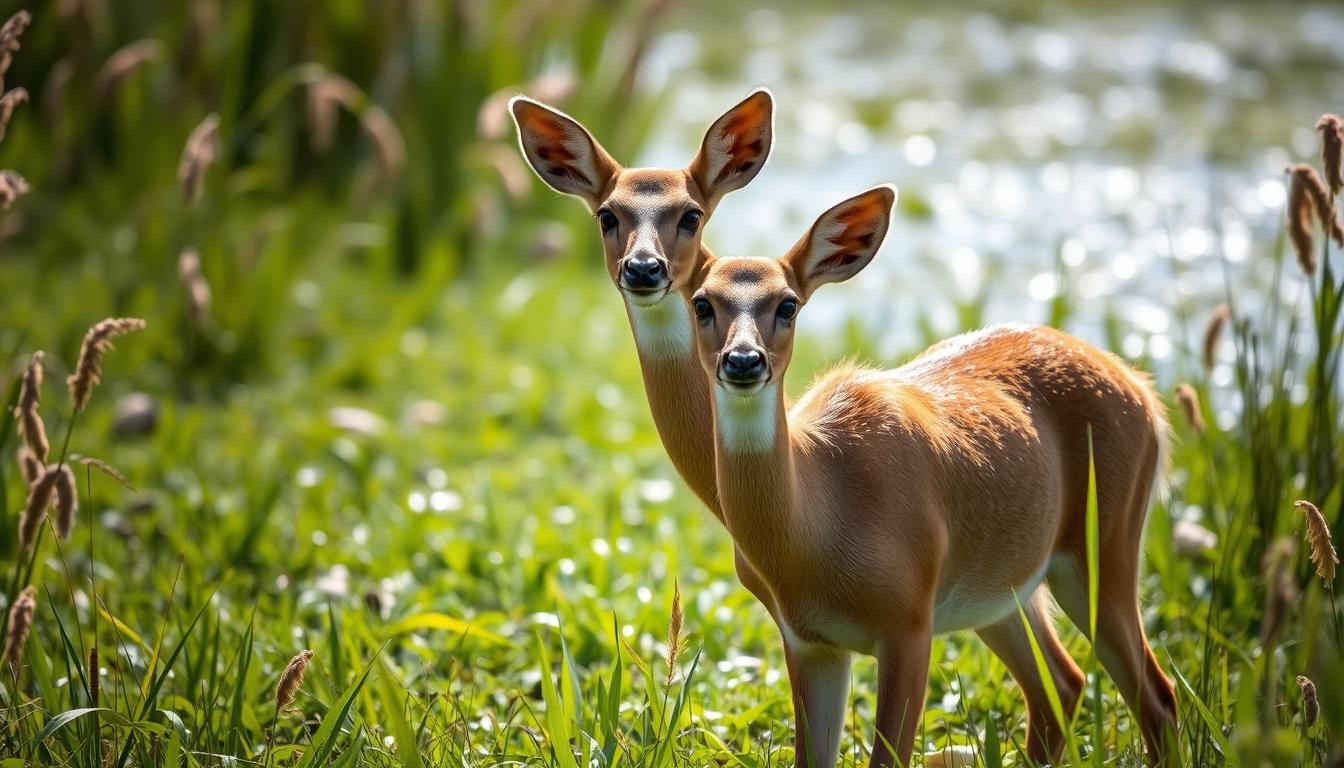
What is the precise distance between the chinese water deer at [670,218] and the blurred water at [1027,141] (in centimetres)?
215

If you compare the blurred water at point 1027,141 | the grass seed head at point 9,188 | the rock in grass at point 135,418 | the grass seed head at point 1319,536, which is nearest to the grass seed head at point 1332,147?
the grass seed head at point 1319,536

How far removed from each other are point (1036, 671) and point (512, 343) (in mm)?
3739

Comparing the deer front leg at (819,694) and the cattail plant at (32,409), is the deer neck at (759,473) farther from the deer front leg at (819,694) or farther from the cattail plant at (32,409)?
the cattail plant at (32,409)

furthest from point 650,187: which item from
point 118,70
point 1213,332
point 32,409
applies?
point 118,70

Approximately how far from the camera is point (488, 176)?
7.37 metres

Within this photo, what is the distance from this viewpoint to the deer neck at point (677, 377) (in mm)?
2982

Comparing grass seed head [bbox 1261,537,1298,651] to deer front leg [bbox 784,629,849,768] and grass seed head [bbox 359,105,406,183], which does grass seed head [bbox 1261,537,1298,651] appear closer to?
deer front leg [bbox 784,629,849,768]

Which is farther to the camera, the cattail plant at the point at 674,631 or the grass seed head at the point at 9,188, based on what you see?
the grass seed head at the point at 9,188

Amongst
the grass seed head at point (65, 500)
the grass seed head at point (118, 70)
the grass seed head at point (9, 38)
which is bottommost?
the grass seed head at point (65, 500)

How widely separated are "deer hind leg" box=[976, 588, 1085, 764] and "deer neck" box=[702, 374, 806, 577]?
29.8 inches

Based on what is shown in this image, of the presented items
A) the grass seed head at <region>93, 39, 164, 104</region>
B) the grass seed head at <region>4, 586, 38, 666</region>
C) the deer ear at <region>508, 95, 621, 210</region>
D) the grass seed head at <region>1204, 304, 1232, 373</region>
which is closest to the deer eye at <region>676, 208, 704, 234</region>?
the deer ear at <region>508, 95, 621, 210</region>

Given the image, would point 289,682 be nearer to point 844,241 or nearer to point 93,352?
point 93,352

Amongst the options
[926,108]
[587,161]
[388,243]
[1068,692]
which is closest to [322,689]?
[587,161]

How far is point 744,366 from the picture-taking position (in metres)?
2.53
